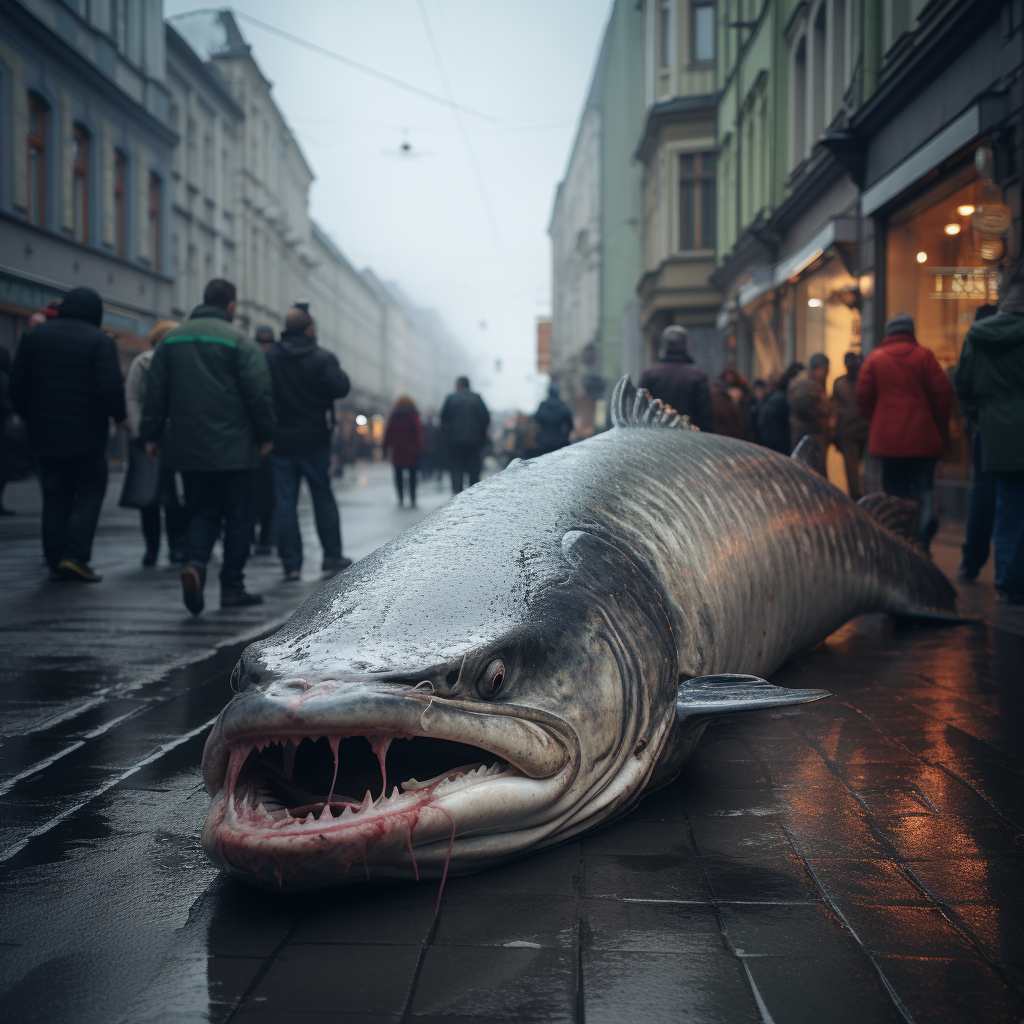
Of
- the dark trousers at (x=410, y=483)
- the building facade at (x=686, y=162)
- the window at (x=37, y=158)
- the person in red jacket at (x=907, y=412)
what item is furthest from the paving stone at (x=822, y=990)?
the building facade at (x=686, y=162)

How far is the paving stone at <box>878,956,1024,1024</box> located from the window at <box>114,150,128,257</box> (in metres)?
27.9

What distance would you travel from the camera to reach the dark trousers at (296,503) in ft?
25.6

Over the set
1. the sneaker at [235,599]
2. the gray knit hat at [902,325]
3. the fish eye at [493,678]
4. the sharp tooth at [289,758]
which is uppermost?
the gray knit hat at [902,325]

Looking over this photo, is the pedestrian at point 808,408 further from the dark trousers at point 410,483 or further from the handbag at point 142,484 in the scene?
the dark trousers at point 410,483

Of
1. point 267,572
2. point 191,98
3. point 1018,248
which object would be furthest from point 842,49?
point 191,98

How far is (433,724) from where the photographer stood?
1991mm

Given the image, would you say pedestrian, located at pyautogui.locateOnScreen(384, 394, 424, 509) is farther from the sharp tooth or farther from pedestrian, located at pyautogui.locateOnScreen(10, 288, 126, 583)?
the sharp tooth

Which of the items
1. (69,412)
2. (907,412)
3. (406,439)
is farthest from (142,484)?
(406,439)

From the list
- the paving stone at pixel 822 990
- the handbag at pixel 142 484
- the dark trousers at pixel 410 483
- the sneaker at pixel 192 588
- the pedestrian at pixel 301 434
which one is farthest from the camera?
the dark trousers at pixel 410 483

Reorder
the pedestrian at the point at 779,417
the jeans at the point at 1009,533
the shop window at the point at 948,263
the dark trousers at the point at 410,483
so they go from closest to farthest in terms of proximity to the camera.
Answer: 1. the jeans at the point at 1009,533
2. the shop window at the point at 948,263
3. the pedestrian at the point at 779,417
4. the dark trousers at the point at 410,483

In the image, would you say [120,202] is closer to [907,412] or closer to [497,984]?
[907,412]

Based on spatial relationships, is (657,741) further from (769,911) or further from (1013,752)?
(1013,752)

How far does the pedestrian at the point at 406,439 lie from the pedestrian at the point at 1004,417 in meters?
11.0

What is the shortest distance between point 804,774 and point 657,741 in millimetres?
Answer: 657
